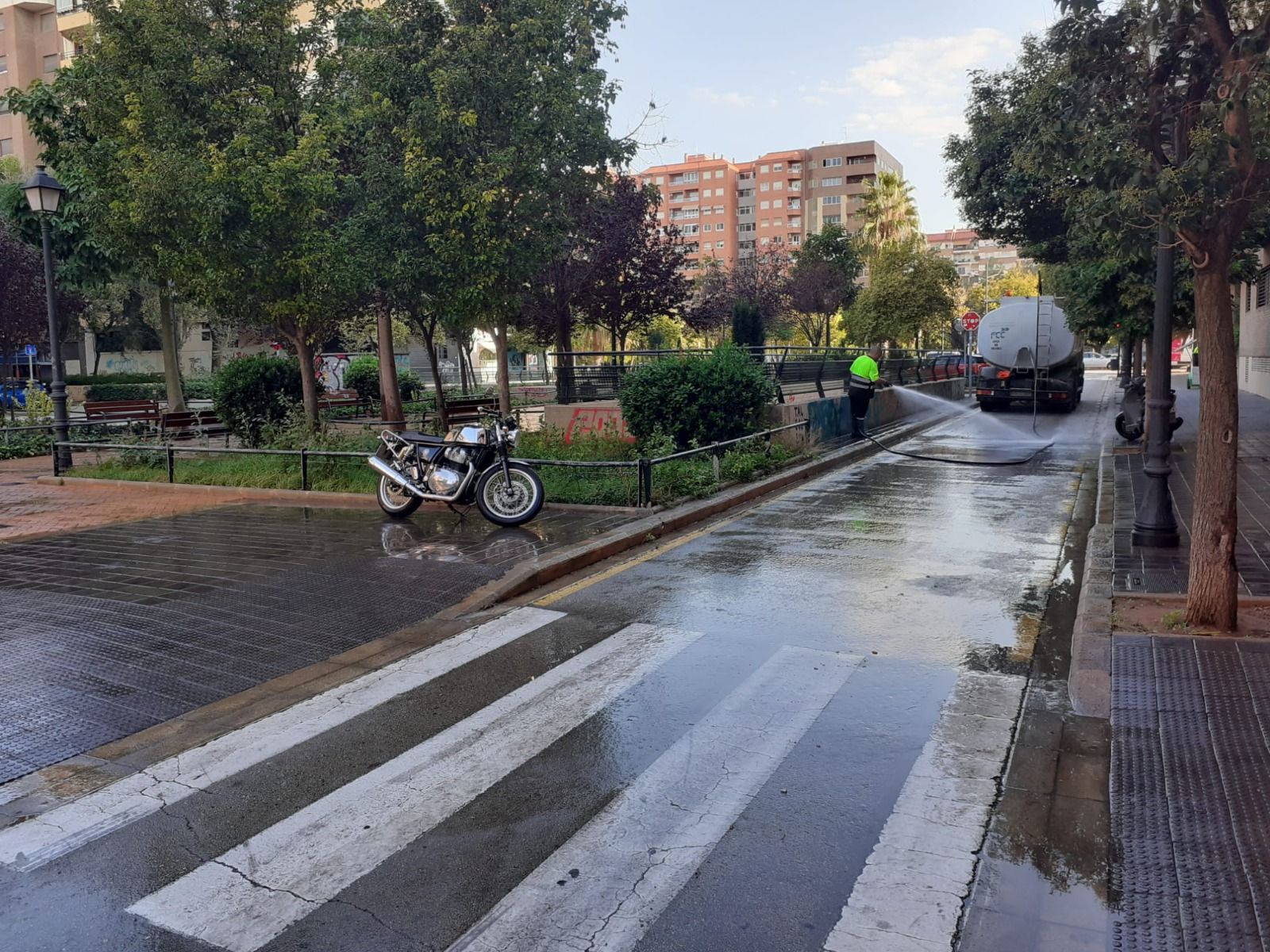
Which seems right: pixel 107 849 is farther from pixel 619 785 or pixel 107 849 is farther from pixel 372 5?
pixel 372 5

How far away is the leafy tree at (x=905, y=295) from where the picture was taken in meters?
37.4

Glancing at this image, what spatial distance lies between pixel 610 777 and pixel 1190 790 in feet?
8.15

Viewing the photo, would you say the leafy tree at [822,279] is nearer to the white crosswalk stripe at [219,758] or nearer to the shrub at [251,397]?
the shrub at [251,397]

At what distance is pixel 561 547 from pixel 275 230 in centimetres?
842

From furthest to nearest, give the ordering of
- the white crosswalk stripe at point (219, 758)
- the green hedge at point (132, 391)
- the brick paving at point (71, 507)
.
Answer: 1. the green hedge at point (132, 391)
2. the brick paving at point (71, 507)
3. the white crosswalk stripe at point (219, 758)

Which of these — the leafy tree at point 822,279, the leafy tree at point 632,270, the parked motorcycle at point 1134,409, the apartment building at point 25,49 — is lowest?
the parked motorcycle at point 1134,409

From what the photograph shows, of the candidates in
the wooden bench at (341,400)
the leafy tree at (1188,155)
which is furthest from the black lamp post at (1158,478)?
the wooden bench at (341,400)

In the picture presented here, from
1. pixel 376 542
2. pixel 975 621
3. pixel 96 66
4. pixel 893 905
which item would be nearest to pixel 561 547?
pixel 376 542

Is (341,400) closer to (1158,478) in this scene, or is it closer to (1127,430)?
A: (1127,430)

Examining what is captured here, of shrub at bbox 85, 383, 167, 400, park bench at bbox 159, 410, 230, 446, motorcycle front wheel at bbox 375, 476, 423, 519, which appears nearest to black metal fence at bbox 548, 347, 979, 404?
motorcycle front wheel at bbox 375, 476, 423, 519

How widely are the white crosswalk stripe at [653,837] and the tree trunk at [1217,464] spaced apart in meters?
2.52

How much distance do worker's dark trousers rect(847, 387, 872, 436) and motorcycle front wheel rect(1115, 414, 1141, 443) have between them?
4539 millimetres

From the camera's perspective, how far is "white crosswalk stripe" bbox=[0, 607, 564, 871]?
4047 mm

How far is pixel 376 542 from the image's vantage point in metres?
9.90
